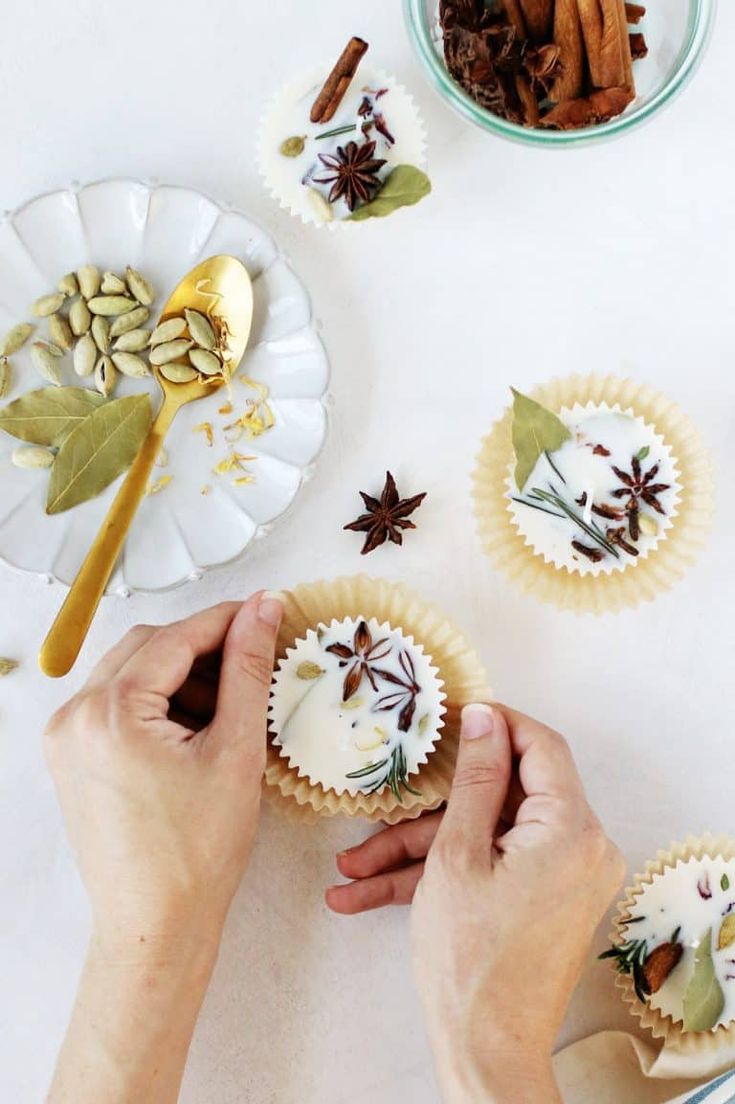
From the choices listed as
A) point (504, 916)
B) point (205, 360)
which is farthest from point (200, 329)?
point (504, 916)

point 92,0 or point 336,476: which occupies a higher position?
point 92,0

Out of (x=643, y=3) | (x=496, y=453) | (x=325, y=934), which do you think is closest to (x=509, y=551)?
(x=496, y=453)

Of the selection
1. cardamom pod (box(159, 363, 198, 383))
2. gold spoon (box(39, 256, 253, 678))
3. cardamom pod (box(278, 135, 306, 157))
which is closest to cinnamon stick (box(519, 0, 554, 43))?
cardamom pod (box(278, 135, 306, 157))

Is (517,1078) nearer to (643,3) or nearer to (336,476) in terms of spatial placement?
(336,476)

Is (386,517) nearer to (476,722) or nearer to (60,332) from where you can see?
(476,722)

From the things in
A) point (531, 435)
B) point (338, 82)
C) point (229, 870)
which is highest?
point (338, 82)

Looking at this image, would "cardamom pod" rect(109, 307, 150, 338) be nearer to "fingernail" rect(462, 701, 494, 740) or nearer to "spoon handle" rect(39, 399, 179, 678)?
"spoon handle" rect(39, 399, 179, 678)
